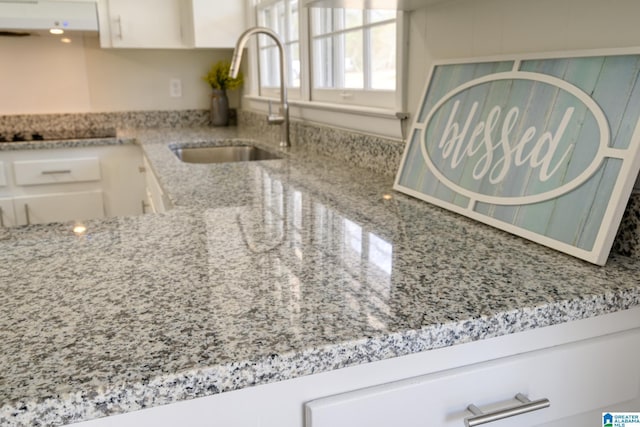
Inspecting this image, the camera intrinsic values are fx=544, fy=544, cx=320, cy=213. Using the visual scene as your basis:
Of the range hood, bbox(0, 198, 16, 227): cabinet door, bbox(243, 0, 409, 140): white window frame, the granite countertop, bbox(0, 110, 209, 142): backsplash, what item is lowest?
bbox(0, 198, 16, 227): cabinet door

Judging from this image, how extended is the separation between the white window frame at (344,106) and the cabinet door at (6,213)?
1.34 metres

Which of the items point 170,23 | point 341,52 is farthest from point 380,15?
point 170,23

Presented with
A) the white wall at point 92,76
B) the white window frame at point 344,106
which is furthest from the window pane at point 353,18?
the white wall at point 92,76

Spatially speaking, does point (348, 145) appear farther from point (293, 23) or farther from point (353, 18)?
point (293, 23)

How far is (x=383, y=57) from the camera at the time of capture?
1.79 metres

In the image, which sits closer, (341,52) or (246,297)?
(246,297)

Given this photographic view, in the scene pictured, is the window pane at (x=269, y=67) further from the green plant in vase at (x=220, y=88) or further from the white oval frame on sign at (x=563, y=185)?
the white oval frame on sign at (x=563, y=185)

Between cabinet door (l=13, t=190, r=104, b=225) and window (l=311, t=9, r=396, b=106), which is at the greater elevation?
window (l=311, t=9, r=396, b=106)

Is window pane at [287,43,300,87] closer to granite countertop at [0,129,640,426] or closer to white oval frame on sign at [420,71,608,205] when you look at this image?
white oval frame on sign at [420,71,608,205]

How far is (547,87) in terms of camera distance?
37.9 inches

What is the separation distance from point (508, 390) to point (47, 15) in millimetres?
2818

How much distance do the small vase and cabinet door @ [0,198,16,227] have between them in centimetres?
123

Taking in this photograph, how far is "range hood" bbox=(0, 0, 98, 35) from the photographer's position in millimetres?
2641

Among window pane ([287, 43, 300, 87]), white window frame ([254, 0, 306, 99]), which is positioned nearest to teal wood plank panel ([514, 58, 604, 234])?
white window frame ([254, 0, 306, 99])
